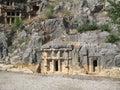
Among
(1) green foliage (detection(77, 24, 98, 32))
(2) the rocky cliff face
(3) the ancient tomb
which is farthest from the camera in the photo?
(1) green foliage (detection(77, 24, 98, 32))

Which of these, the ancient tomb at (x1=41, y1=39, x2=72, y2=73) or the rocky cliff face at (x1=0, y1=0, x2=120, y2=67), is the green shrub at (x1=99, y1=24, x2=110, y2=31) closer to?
the rocky cliff face at (x1=0, y1=0, x2=120, y2=67)

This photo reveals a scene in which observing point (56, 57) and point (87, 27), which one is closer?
point (56, 57)

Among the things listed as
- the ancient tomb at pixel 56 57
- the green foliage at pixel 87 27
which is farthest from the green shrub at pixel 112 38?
the green foliage at pixel 87 27

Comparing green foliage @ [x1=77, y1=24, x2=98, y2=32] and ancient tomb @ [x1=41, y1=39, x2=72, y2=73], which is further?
green foliage @ [x1=77, y1=24, x2=98, y2=32]

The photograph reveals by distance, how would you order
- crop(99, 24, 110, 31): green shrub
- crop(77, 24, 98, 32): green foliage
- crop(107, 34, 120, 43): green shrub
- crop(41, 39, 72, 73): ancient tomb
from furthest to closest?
crop(77, 24, 98, 32): green foliage, crop(99, 24, 110, 31): green shrub, crop(41, 39, 72, 73): ancient tomb, crop(107, 34, 120, 43): green shrub

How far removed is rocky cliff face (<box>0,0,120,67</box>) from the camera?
45.3 metres

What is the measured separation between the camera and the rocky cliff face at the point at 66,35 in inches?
1785

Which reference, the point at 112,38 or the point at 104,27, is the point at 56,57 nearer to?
the point at 112,38

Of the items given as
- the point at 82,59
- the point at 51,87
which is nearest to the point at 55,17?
the point at 82,59

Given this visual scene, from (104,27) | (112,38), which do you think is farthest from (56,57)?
(104,27)

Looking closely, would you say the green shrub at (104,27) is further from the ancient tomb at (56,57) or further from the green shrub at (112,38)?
the ancient tomb at (56,57)

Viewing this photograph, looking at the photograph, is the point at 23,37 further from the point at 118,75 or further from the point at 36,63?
the point at 118,75

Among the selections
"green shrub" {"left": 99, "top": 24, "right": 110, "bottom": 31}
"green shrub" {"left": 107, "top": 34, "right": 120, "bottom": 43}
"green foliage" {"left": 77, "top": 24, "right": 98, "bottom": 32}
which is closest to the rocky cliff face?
"green shrub" {"left": 107, "top": 34, "right": 120, "bottom": 43}

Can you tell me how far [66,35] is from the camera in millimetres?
51688
